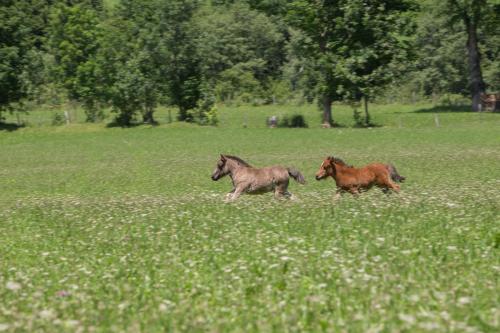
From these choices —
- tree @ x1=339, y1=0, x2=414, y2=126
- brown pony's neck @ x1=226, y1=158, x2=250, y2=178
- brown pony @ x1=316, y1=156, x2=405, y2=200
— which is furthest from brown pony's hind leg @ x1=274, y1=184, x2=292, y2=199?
tree @ x1=339, y1=0, x2=414, y2=126

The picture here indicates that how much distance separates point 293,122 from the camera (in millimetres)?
68250

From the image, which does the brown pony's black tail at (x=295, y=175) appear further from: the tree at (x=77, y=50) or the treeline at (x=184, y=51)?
the tree at (x=77, y=50)

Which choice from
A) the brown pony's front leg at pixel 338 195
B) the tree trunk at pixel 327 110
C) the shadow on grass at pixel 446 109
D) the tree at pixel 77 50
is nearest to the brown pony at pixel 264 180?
the brown pony's front leg at pixel 338 195

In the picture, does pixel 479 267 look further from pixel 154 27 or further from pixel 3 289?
pixel 154 27

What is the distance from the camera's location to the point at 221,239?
11.7 meters

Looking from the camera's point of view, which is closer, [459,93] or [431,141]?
[431,141]

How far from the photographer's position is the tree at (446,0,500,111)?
7238 centimetres

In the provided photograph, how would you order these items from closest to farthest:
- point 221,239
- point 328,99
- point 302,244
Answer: point 302,244 < point 221,239 < point 328,99

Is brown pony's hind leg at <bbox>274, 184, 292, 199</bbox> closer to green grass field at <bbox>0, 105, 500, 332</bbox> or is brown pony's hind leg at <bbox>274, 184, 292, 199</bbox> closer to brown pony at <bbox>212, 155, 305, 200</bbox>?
brown pony at <bbox>212, 155, 305, 200</bbox>

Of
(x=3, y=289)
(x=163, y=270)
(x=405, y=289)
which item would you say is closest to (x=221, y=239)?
(x=163, y=270)

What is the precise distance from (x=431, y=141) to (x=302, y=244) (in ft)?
130

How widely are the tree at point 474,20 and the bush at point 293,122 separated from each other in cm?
1782

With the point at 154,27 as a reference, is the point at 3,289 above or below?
below

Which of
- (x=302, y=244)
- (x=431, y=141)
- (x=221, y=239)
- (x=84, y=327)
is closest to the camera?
(x=84, y=327)
